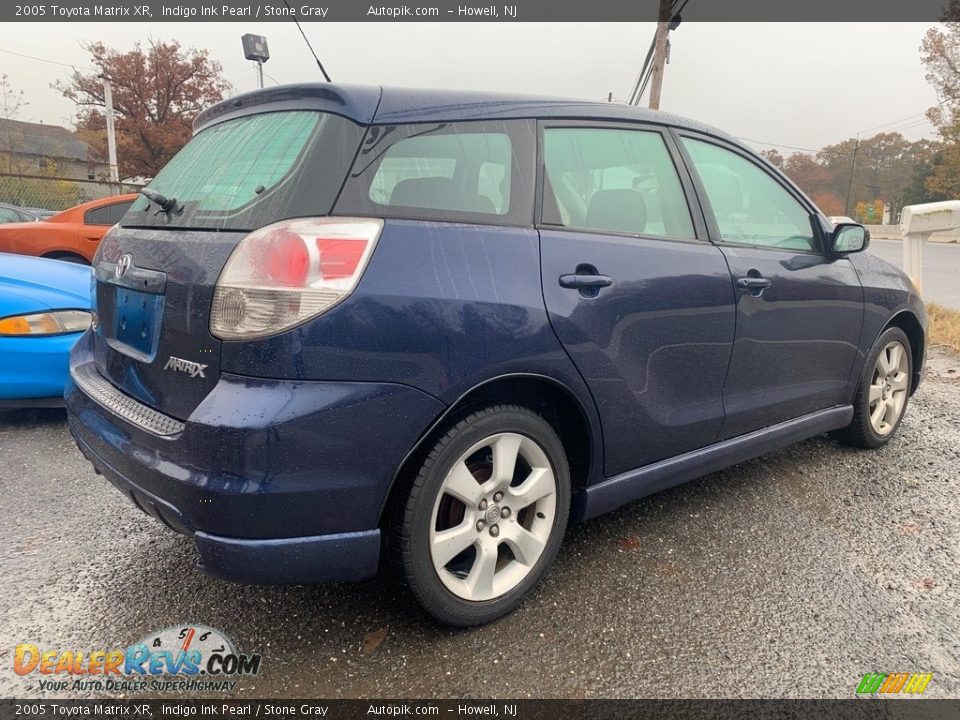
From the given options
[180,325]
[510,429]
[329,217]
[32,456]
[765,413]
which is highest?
[329,217]

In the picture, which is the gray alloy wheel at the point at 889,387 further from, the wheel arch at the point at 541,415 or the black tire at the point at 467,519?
the black tire at the point at 467,519

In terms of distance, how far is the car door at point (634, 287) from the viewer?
7.34 ft

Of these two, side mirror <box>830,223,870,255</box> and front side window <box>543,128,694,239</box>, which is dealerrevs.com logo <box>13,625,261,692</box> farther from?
side mirror <box>830,223,870,255</box>

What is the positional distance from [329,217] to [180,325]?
0.52m

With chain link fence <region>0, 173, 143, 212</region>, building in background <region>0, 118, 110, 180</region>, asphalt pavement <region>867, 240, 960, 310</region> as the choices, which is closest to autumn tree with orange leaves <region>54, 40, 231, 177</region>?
building in background <region>0, 118, 110, 180</region>

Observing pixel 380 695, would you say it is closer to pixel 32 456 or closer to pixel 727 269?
pixel 727 269

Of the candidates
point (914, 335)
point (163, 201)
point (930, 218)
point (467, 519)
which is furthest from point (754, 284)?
point (930, 218)

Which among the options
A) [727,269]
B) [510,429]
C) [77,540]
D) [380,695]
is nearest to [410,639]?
[380,695]

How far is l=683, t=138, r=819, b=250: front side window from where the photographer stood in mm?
2853

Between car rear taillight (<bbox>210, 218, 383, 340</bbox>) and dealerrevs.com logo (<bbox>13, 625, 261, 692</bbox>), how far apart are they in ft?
3.31

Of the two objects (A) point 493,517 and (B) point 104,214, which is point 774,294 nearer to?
(A) point 493,517

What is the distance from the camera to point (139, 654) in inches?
80.6

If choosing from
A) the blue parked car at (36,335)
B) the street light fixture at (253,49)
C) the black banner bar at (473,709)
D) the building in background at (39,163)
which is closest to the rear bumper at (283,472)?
the black banner bar at (473,709)

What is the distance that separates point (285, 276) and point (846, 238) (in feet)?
9.15
